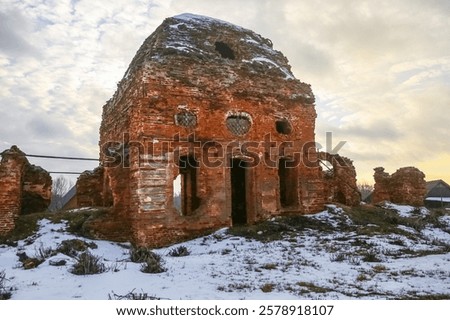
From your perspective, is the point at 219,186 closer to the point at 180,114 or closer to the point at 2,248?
the point at 180,114

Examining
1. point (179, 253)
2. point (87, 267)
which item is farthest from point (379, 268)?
point (87, 267)

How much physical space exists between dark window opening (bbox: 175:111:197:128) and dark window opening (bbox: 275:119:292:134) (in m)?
3.34

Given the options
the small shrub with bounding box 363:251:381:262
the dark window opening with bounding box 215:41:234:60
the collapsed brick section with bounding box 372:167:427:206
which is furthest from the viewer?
the collapsed brick section with bounding box 372:167:427:206

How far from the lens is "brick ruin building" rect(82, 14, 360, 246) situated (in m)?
10.4

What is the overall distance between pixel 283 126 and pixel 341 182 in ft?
17.6

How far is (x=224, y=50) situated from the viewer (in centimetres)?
1338

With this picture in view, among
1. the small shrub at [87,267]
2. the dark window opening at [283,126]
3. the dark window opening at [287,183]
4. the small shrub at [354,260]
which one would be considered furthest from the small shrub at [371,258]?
the dark window opening at [283,126]

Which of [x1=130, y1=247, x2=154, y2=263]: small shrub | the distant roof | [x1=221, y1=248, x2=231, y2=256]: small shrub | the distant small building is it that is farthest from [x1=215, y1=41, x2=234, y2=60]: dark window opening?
the distant roof

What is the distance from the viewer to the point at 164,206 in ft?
33.7

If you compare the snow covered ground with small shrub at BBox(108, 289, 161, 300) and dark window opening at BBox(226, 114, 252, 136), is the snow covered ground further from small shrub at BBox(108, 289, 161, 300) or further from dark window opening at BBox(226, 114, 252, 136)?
dark window opening at BBox(226, 114, 252, 136)

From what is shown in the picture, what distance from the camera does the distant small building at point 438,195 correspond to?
30.1 meters

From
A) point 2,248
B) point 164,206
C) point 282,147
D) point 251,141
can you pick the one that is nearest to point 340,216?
point 282,147

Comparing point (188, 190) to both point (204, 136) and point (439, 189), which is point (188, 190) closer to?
point (204, 136)

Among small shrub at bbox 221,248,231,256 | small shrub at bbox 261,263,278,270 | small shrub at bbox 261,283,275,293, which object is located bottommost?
small shrub at bbox 221,248,231,256
